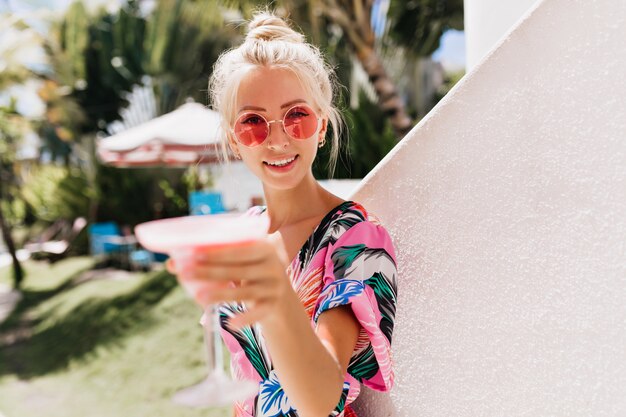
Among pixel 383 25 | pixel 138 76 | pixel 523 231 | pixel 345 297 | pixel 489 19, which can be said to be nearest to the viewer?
pixel 345 297

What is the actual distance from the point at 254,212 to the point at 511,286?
28.0 inches

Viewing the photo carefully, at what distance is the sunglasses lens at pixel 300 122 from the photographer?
141 centimetres

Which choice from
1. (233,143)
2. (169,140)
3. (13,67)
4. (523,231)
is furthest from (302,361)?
(13,67)

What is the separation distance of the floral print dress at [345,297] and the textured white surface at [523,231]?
0.85 ft

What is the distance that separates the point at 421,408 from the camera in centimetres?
167

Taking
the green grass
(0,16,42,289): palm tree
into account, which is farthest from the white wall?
(0,16,42,289): palm tree

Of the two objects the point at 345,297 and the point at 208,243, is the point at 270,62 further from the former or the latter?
the point at 208,243

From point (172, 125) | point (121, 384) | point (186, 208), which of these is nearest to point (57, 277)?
point (186, 208)

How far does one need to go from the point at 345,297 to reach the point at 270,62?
57cm

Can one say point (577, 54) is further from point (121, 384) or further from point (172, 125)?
point (172, 125)

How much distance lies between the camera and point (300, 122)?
4.64 ft

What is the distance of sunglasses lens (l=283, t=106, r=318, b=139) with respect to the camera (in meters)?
1.41

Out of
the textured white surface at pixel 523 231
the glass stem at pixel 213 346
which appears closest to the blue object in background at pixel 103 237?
the textured white surface at pixel 523 231

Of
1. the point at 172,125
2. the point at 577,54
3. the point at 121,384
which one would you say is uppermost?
the point at 577,54
